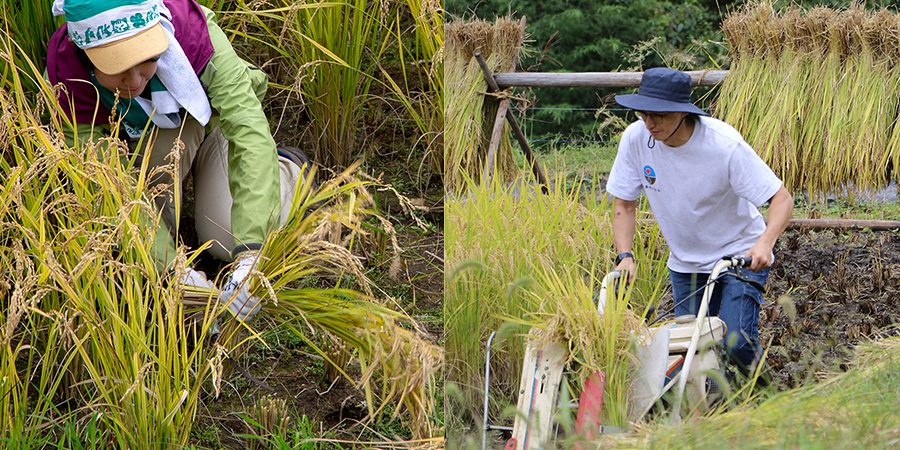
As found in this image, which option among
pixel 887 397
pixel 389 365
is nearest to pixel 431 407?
pixel 389 365

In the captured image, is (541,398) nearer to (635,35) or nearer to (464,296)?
(464,296)

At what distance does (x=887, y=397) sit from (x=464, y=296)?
49.9 inches

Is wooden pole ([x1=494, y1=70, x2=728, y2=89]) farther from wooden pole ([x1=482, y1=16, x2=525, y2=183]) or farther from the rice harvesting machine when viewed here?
the rice harvesting machine

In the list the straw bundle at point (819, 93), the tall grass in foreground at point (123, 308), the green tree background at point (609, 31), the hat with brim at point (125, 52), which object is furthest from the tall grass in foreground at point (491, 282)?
the green tree background at point (609, 31)

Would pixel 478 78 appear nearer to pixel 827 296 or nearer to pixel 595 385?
pixel 827 296

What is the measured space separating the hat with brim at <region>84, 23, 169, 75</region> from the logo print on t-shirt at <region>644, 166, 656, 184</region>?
157 centimetres

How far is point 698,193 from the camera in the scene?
230 cm

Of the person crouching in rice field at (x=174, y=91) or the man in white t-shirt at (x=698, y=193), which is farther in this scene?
the man in white t-shirt at (x=698, y=193)

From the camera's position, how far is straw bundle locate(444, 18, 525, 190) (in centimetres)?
361

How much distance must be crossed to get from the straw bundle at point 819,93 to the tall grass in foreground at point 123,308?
108 inches

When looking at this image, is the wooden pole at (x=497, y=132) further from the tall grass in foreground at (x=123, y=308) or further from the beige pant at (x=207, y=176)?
the tall grass in foreground at (x=123, y=308)

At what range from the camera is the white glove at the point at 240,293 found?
1.70 m

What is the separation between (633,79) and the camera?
12.3 feet

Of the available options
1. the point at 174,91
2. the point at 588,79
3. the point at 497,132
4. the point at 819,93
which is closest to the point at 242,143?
the point at 174,91
